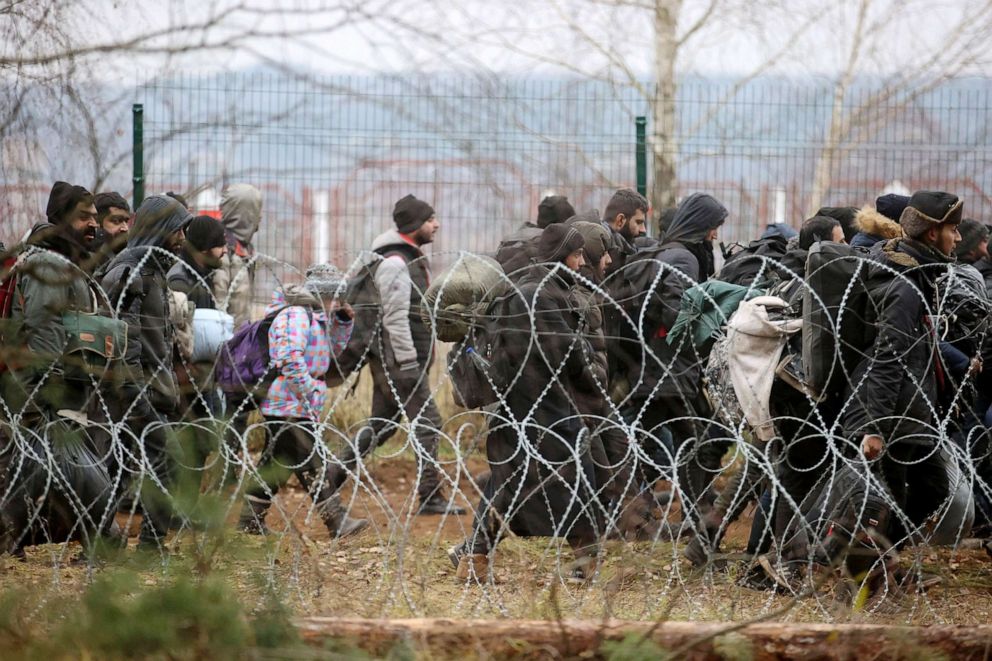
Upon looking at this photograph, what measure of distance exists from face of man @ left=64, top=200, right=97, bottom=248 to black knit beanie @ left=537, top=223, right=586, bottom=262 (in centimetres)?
196

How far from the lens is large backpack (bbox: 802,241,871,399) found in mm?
5676

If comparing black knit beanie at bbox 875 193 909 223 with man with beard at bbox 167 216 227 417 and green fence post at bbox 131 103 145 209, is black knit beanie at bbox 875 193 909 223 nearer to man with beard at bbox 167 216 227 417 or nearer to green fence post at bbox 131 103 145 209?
man with beard at bbox 167 216 227 417

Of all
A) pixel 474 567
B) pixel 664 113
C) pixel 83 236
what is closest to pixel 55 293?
pixel 83 236

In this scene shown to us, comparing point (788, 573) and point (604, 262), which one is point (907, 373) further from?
point (604, 262)

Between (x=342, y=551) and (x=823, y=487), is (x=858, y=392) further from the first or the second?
(x=342, y=551)

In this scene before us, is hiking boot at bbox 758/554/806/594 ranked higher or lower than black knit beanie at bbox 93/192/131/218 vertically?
lower

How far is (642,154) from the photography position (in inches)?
402

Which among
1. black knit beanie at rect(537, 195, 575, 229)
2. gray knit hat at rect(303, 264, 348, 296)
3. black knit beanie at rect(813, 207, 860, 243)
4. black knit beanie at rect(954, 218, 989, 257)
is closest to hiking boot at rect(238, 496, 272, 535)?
gray knit hat at rect(303, 264, 348, 296)

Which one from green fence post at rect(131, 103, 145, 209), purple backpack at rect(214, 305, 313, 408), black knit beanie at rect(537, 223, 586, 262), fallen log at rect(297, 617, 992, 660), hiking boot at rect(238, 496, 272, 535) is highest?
green fence post at rect(131, 103, 145, 209)

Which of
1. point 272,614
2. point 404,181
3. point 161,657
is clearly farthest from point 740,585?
point 404,181

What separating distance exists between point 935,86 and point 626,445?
972 cm

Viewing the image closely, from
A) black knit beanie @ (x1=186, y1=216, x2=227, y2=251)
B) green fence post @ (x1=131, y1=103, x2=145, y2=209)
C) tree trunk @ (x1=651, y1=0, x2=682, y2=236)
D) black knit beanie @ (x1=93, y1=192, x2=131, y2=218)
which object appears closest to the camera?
black knit beanie @ (x1=186, y1=216, x2=227, y2=251)

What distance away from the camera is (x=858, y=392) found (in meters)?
5.64

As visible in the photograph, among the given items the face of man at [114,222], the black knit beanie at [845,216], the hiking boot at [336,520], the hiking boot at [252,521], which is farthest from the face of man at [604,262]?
the face of man at [114,222]
